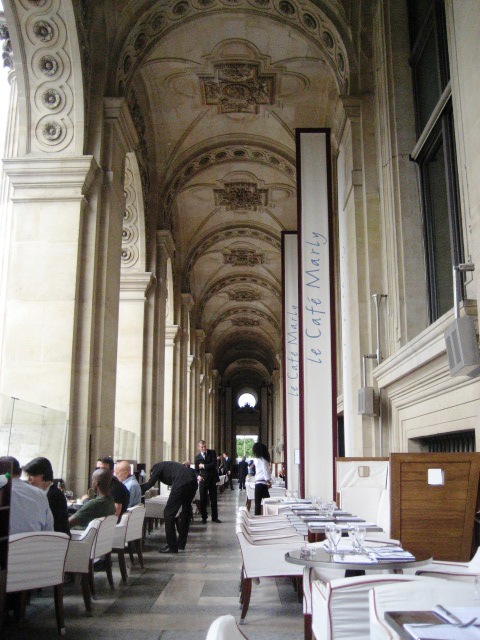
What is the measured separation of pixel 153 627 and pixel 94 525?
0.90 meters

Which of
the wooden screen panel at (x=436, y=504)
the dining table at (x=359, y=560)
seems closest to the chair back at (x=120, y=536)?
the wooden screen panel at (x=436, y=504)

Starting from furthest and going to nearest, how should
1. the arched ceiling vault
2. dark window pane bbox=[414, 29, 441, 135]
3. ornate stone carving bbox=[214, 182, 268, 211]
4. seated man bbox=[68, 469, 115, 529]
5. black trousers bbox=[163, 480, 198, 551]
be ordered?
ornate stone carving bbox=[214, 182, 268, 211] → the arched ceiling vault → black trousers bbox=[163, 480, 198, 551] → dark window pane bbox=[414, 29, 441, 135] → seated man bbox=[68, 469, 115, 529]

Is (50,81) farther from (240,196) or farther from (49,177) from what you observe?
(240,196)

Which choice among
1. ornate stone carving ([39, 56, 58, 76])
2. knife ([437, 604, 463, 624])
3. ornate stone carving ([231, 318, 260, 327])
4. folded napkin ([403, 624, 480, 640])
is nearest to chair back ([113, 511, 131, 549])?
knife ([437, 604, 463, 624])

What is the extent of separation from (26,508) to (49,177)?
5.77 meters

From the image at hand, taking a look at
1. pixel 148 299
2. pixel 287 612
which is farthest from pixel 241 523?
pixel 148 299

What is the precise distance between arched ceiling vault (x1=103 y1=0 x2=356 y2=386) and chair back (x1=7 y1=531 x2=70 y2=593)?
793cm

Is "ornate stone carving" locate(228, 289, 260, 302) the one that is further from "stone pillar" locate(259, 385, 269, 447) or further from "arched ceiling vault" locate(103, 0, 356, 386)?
"stone pillar" locate(259, 385, 269, 447)

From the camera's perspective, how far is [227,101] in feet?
48.4

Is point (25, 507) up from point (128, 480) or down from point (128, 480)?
down

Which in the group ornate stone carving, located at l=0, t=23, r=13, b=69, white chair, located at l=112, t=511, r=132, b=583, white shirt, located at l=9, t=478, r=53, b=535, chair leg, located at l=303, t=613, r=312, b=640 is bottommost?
chair leg, located at l=303, t=613, r=312, b=640

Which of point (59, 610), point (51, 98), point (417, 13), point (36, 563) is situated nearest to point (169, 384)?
point (51, 98)

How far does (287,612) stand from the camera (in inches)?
201

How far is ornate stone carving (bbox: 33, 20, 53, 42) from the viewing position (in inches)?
364
